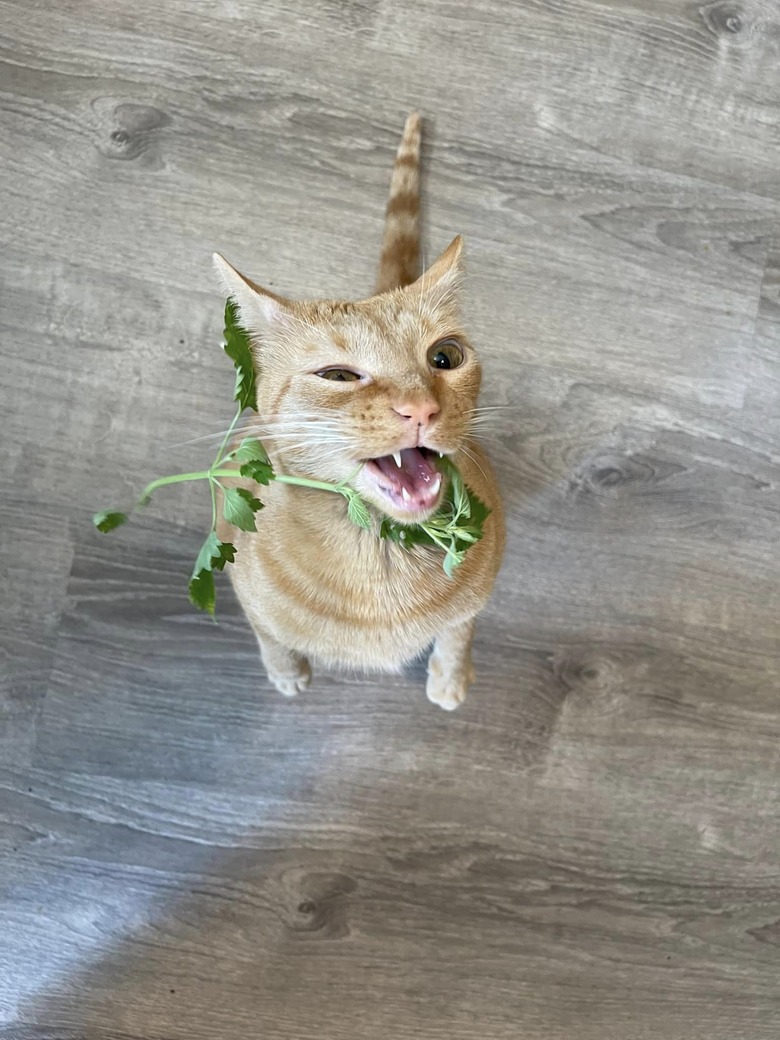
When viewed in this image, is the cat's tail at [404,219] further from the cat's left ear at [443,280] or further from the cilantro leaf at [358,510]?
the cilantro leaf at [358,510]

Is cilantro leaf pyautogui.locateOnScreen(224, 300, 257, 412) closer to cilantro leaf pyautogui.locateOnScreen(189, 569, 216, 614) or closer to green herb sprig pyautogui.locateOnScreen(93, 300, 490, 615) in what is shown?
green herb sprig pyautogui.locateOnScreen(93, 300, 490, 615)

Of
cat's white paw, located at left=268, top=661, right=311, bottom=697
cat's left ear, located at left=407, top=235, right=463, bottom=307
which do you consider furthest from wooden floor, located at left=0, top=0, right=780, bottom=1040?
cat's left ear, located at left=407, top=235, right=463, bottom=307

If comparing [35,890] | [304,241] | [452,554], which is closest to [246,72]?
[304,241]

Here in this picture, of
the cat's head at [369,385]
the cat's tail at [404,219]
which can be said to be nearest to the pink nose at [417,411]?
the cat's head at [369,385]

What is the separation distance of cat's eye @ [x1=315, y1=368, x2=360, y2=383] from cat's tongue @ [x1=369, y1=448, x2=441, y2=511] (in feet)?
0.34

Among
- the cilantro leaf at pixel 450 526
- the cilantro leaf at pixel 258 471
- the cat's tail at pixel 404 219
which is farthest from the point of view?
the cat's tail at pixel 404 219

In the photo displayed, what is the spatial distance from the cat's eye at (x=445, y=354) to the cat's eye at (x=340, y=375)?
96mm

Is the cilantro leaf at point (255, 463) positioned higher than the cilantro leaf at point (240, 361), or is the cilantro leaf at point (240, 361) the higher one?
the cilantro leaf at point (240, 361)

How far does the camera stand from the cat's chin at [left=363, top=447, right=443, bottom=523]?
85cm

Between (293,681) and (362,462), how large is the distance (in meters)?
0.63

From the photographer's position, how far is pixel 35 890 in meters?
1.37

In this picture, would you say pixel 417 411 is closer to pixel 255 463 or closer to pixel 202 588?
pixel 255 463

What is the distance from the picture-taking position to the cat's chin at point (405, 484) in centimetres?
85

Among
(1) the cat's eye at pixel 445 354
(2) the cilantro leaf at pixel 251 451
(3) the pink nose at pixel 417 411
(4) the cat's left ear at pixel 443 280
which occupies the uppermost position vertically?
(4) the cat's left ear at pixel 443 280
